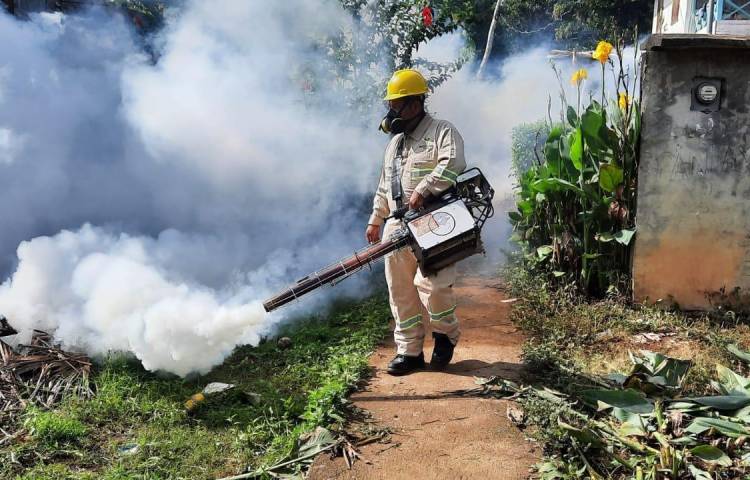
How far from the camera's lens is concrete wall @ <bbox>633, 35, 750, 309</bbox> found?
5383 mm

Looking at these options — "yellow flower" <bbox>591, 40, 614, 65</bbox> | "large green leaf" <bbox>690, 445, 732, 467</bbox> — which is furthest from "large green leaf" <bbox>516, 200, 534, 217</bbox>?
"large green leaf" <bbox>690, 445, 732, 467</bbox>

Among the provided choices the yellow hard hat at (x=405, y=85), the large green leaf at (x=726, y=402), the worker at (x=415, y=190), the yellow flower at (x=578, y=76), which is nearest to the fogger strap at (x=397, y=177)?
the worker at (x=415, y=190)

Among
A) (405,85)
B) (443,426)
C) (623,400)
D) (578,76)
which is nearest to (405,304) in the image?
(443,426)

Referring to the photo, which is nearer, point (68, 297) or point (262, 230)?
point (68, 297)

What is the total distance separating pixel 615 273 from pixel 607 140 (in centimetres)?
117

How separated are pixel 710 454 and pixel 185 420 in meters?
2.87

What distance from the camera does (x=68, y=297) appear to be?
5.10 m

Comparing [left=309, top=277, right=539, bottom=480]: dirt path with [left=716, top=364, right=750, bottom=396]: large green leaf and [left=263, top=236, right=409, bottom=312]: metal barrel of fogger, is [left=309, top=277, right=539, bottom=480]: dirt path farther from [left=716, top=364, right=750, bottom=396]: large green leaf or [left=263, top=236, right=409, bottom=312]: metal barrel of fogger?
[left=716, top=364, right=750, bottom=396]: large green leaf

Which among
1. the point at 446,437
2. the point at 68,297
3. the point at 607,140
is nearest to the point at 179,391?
the point at 68,297

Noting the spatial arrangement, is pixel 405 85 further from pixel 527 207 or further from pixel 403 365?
pixel 527 207

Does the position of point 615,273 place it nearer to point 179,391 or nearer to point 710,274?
point 710,274

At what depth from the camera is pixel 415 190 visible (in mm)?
4340

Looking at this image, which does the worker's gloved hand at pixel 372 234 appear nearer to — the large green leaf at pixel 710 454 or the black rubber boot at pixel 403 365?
the black rubber boot at pixel 403 365

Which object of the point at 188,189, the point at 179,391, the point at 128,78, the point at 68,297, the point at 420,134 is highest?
the point at 128,78
